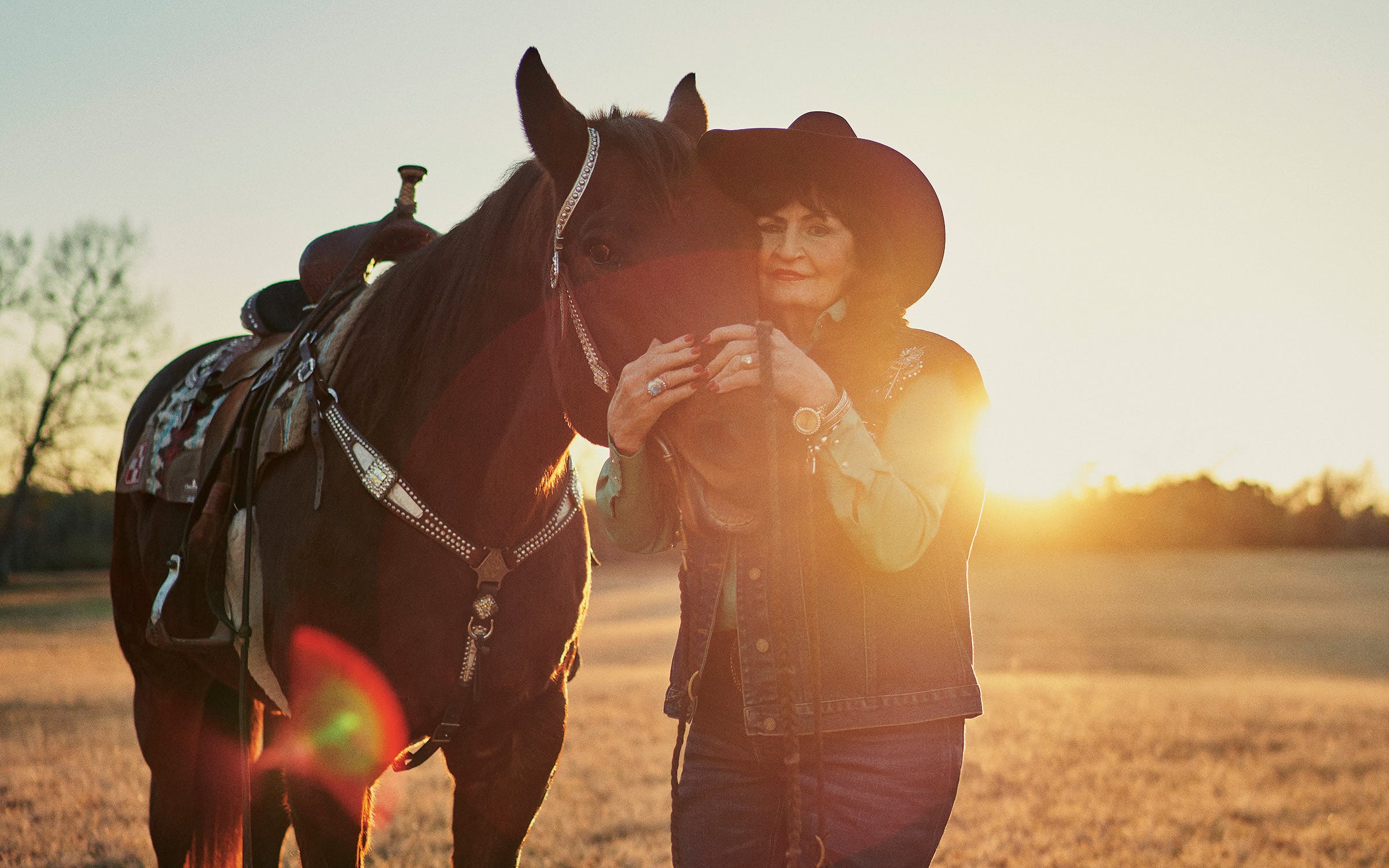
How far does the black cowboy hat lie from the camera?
1977mm

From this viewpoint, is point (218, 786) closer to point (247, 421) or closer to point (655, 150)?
point (247, 421)

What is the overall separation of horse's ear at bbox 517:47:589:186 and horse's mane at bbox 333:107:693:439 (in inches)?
2.4

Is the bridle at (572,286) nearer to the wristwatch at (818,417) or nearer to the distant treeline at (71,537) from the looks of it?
the wristwatch at (818,417)

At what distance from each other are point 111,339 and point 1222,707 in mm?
28082

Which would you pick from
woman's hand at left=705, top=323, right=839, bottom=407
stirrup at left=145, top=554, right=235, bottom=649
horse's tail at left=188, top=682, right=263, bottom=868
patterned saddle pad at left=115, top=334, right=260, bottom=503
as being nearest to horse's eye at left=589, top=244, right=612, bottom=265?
woman's hand at left=705, top=323, right=839, bottom=407

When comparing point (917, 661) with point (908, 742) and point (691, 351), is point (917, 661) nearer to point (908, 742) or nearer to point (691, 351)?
point (908, 742)

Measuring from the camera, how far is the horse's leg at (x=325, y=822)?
2.39 m

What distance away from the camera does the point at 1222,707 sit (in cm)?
1085

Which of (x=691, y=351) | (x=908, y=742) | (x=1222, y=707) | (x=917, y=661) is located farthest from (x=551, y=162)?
(x=1222, y=707)

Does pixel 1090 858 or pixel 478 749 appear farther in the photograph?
pixel 1090 858

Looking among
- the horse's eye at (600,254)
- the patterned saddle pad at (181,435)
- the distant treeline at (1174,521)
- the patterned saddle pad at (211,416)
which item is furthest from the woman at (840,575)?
the distant treeline at (1174,521)

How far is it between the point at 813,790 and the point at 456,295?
1.49 m

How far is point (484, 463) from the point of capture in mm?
2416

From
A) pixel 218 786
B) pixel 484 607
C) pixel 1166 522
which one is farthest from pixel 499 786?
pixel 1166 522
